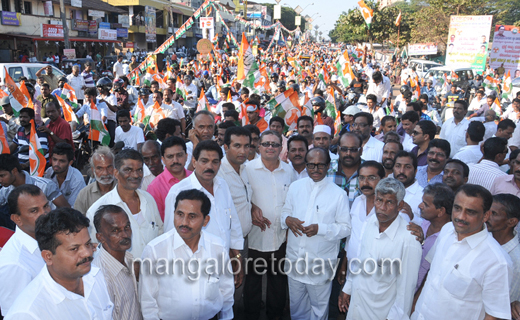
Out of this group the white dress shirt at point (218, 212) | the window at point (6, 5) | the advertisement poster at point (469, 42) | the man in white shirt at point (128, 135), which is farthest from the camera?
the window at point (6, 5)

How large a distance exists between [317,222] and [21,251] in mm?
2148

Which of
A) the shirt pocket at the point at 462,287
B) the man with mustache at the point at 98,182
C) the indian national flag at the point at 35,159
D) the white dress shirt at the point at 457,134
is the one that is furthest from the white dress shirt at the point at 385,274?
the white dress shirt at the point at 457,134

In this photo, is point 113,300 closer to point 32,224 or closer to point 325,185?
point 32,224

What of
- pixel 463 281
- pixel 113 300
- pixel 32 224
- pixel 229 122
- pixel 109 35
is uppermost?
pixel 109 35

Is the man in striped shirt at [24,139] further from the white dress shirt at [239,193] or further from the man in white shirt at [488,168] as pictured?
the man in white shirt at [488,168]

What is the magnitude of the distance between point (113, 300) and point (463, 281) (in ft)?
7.05

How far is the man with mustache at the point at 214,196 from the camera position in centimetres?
311

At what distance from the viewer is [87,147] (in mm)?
7715

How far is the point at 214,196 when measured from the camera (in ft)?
10.4

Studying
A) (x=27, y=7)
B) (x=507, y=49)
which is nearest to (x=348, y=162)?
(x=507, y=49)

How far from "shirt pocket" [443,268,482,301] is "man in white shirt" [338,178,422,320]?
1.01ft

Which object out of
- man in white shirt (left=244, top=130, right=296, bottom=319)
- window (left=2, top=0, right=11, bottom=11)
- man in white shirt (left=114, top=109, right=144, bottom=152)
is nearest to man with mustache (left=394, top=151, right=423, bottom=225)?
man in white shirt (left=244, top=130, right=296, bottom=319)

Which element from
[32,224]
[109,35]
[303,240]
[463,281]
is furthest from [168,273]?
[109,35]

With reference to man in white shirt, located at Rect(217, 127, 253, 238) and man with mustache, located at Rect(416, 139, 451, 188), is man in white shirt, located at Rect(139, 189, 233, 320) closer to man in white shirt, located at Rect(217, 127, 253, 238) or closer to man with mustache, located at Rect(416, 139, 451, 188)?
man in white shirt, located at Rect(217, 127, 253, 238)
